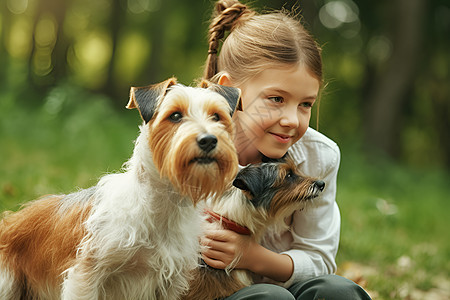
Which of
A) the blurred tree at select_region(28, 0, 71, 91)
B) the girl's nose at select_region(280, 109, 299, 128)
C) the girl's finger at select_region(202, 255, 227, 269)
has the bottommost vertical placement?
the blurred tree at select_region(28, 0, 71, 91)

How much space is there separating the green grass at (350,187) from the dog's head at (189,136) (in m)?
1.86

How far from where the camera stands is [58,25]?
51.0ft

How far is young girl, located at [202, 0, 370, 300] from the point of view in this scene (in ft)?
10.5

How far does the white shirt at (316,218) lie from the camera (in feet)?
11.3

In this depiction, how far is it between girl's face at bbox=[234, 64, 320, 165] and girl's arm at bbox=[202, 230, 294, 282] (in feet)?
1.98

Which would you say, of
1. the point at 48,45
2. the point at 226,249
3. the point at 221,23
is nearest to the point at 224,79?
the point at 221,23

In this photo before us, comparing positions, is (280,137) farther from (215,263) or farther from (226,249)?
(215,263)

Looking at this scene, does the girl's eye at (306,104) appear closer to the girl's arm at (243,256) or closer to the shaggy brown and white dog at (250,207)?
the shaggy brown and white dog at (250,207)

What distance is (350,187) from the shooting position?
928cm

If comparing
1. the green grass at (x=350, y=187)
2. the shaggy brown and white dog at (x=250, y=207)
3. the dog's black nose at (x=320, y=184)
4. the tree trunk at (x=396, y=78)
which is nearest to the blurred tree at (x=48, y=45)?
the green grass at (x=350, y=187)

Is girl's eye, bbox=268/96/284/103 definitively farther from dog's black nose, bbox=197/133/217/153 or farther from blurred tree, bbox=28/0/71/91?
blurred tree, bbox=28/0/71/91

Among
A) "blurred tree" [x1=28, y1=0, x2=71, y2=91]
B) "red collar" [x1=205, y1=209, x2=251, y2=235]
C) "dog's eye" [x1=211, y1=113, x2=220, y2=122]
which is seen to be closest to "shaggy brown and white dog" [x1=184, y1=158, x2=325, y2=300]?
"red collar" [x1=205, y1=209, x2=251, y2=235]

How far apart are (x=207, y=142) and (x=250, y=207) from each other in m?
1.04

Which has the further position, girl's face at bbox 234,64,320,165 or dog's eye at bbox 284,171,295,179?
dog's eye at bbox 284,171,295,179
